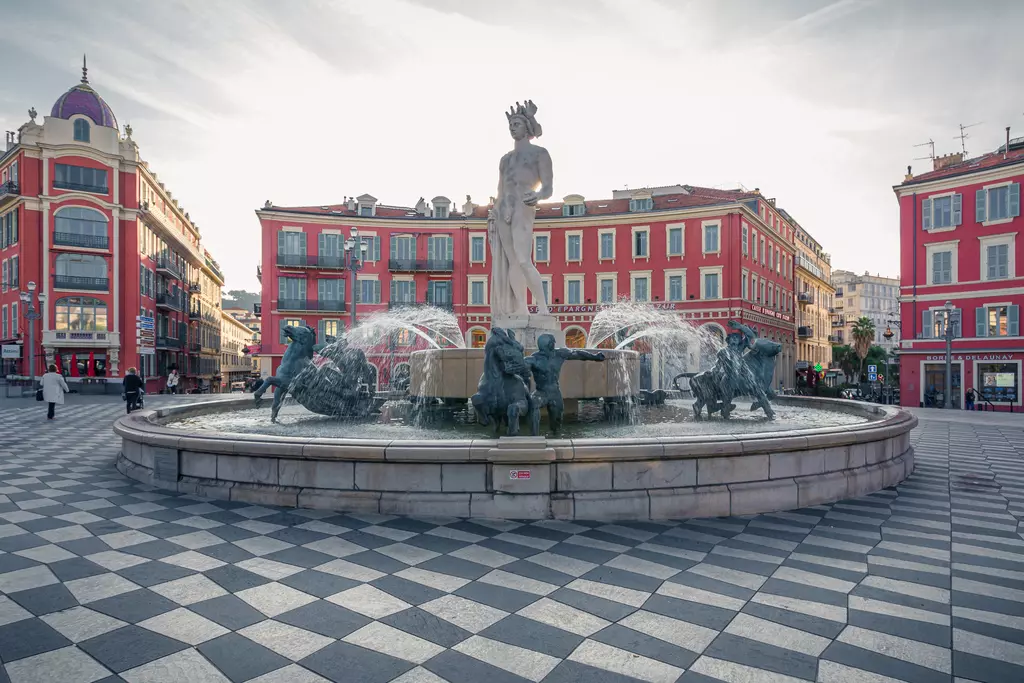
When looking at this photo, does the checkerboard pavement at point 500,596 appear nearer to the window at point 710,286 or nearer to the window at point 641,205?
the window at point 710,286

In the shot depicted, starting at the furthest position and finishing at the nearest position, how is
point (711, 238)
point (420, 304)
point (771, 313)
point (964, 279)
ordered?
point (771, 313)
point (420, 304)
point (711, 238)
point (964, 279)

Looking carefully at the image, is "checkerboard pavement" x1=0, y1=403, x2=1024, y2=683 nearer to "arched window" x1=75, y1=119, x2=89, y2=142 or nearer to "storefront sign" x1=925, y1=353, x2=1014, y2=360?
"storefront sign" x1=925, y1=353, x2=1014, y2=360

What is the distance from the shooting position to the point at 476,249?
1699 inches

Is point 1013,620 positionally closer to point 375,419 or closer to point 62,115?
point 375,419

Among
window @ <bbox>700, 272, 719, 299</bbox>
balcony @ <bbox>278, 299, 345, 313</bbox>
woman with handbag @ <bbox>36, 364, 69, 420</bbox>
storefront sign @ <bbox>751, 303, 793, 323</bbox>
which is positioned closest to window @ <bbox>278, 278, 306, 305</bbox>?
balcony @ <bbox>278, 299, 345, 313</bbox>

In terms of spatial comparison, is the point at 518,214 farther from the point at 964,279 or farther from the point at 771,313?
the point at 771,313

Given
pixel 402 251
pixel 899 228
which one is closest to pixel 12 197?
pixel 402 251

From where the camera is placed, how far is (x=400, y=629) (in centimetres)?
337

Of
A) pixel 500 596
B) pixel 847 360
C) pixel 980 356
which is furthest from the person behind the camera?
pixel 847 360

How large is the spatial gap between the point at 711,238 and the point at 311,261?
27.7 m

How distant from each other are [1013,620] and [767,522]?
212cm

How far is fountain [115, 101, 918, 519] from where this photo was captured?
5480mm

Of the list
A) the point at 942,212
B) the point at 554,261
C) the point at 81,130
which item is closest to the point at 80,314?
the point at 81,130

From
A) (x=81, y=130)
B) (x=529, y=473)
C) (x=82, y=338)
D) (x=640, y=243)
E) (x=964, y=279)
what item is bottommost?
(x=529, y=473)
